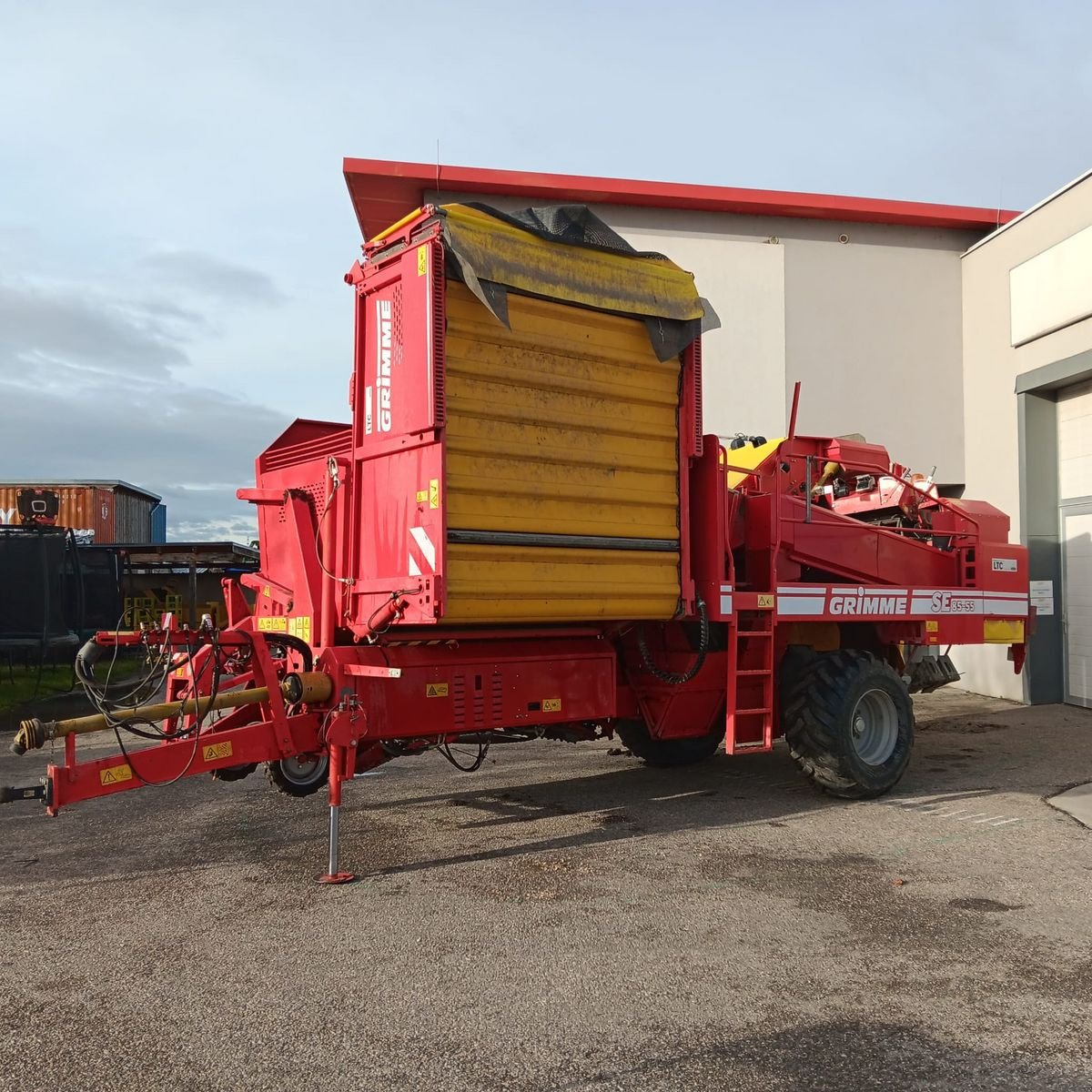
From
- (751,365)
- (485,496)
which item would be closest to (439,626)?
(485,496)

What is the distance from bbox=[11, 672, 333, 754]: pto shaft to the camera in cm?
509

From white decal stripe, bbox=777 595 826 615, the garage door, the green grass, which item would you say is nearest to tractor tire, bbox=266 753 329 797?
white decal stripe, bbox=777 595 826 615

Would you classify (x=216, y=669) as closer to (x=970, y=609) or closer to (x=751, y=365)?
(x=970, y=609)

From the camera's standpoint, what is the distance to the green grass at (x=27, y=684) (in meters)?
13.5

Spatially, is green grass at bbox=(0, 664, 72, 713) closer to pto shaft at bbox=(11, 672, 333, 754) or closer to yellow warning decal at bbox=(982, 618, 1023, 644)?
pto shaft at bbox=(11, 672, 333, 754)

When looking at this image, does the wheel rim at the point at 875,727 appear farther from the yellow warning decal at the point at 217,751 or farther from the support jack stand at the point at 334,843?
the yellow warning decal at the point at 217,751

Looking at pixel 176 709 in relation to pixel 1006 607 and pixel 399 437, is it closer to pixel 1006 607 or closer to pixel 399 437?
pixel 399 437

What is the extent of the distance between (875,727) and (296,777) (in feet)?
14.1

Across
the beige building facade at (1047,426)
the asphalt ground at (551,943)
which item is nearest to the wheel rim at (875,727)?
the asphalt ground at (551,943)

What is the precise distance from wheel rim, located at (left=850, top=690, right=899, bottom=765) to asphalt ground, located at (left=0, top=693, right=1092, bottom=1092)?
384mm

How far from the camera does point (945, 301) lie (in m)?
15.3

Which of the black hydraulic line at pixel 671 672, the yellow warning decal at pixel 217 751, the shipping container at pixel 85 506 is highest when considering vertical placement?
the shipping container at pixel 85 506

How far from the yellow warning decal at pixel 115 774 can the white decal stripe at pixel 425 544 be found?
187cm

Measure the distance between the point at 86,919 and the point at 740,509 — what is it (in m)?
5.02
